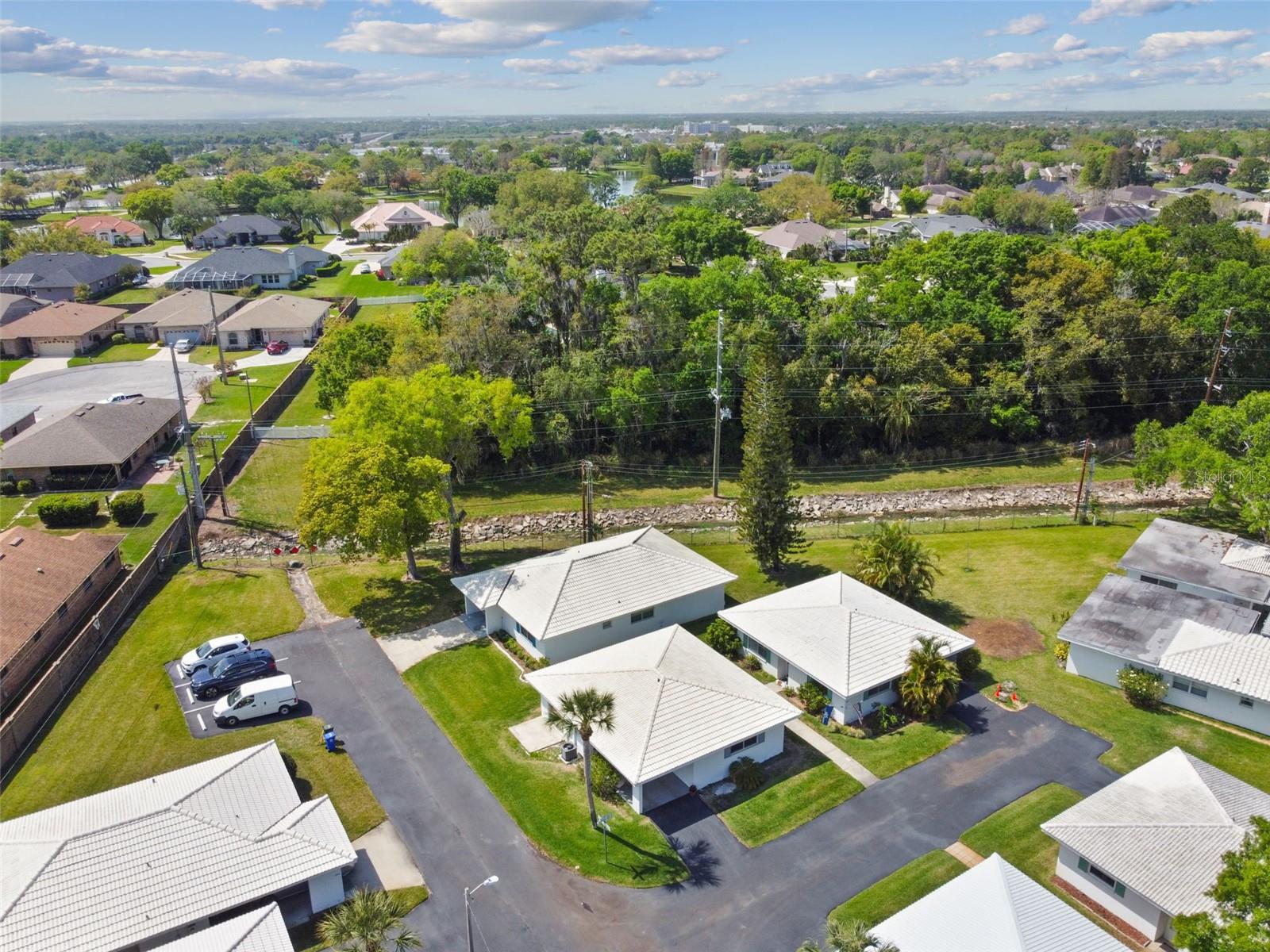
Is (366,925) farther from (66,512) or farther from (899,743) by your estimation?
(66,512)

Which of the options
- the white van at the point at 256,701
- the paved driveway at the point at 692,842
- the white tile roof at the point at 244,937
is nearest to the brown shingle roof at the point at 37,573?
the white van at the point at 256,701

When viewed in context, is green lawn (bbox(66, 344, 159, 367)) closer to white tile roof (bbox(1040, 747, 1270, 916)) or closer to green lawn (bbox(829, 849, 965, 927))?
green lawn (bbox(829, 849, 965, 927))

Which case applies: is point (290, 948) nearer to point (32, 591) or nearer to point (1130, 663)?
point (32, 591)

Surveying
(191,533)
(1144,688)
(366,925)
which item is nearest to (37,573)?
A: (191,533)

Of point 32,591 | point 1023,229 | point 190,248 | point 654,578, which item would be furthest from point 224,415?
point 1023,229

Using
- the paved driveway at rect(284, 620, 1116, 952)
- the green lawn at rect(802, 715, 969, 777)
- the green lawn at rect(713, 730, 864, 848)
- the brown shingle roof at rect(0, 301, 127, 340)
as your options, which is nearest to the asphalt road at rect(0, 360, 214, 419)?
the brown shingle roof at rect(0, 301, 127, 340)
